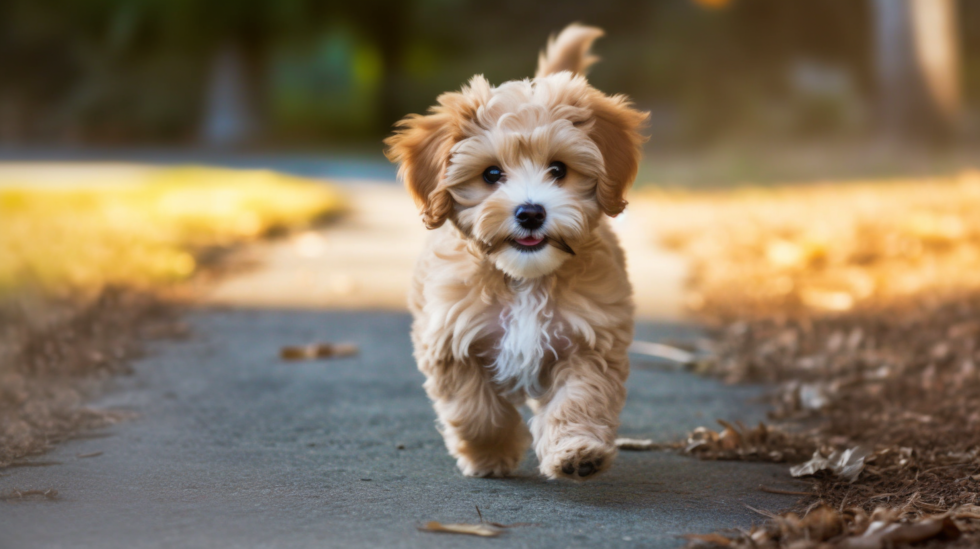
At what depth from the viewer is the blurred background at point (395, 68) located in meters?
25.4

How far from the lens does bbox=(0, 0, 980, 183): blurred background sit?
83.4 ft

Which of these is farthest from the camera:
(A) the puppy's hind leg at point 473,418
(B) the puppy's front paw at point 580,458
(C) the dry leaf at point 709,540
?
(A) the puppy's hind leg at point 473,418

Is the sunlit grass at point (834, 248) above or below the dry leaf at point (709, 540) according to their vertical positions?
above

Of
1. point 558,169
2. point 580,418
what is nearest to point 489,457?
point 580,418

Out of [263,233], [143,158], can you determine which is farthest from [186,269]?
[143,158]

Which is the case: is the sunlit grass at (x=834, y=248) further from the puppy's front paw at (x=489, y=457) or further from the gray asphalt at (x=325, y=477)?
the puppy's front paw at (x=489, y=457)

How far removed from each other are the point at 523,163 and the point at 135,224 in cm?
663

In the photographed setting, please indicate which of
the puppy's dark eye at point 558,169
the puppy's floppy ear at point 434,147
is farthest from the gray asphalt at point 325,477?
the puppy's dark eye at point 558,169

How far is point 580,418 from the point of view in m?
3.60

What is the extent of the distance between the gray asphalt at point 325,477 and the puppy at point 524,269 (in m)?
0.23

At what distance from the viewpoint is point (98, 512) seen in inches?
126

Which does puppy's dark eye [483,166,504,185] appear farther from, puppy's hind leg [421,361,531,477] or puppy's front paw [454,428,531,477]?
puppy's front paw [454,428,531,477]

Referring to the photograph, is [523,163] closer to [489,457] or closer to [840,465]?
[489,457]

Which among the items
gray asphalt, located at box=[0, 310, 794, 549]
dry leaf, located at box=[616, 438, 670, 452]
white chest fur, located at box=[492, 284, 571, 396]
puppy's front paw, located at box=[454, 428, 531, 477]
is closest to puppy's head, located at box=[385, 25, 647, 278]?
white chest fur, located at box=[492, 284, 571, 396]
